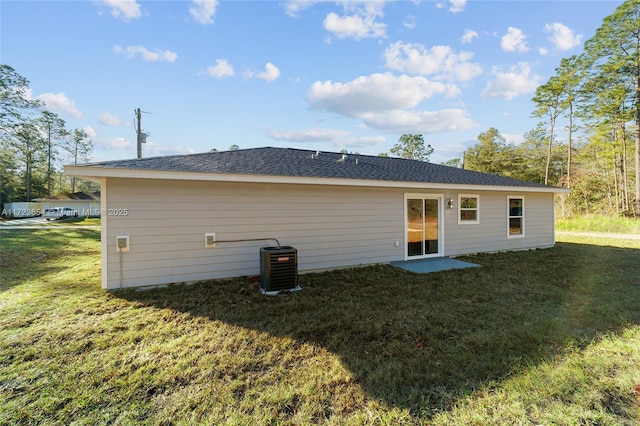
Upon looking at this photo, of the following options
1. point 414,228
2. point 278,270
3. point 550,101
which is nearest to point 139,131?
point 278,270

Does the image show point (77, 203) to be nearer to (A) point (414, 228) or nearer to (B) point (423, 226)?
(A) point (414, 228)

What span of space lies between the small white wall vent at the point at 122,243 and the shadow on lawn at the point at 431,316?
75 cm

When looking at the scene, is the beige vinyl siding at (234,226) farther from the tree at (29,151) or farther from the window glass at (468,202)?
the tree at (29,151)

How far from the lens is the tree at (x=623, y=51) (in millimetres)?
15852

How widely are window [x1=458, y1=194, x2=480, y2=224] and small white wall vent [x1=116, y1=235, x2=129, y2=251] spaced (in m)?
8.11

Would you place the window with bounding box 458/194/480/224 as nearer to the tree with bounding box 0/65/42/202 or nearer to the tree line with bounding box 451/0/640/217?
the tree line with bounding box 451/0/640/217

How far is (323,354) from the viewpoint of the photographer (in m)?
2.92

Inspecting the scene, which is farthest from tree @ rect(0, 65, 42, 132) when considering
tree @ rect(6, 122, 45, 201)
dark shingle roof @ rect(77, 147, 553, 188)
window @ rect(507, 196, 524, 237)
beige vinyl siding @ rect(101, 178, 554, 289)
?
window @ rect(507, 196, 524, 237)

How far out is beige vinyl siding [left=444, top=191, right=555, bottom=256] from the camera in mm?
8227

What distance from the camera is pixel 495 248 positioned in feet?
29.1

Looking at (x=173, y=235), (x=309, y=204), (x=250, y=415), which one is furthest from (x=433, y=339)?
(x=173, y=235)

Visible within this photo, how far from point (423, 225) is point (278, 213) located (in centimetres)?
418

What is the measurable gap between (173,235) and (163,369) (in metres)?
3.01

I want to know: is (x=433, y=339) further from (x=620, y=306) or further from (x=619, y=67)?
(x=619, y=67)
